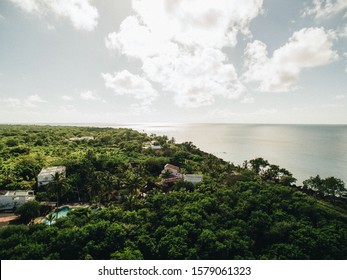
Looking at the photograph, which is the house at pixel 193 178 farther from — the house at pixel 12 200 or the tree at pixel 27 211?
the house at pixel 12 200

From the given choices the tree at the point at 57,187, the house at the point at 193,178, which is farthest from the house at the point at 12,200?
the house at the point at 193,178

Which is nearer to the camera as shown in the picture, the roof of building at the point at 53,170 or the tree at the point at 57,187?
the tree at the point at 57,187

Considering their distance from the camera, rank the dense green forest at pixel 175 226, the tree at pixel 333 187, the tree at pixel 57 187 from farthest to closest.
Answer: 1. the tree at pixel 333 187
2. the tree at pixel 57 187
3. the dense green forest at pixel 175 226

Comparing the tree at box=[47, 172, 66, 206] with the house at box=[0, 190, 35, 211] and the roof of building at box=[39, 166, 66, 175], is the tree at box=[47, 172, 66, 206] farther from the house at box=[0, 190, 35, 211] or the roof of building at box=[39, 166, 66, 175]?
the roof of building at box=[39, 166, 66, 175]

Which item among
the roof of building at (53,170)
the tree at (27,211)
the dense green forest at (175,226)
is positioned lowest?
the tree at (27,211)

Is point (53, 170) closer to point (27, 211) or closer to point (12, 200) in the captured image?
point (12, 200)

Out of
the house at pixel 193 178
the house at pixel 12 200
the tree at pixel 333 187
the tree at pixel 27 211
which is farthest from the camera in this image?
the tree at pixel 333 187

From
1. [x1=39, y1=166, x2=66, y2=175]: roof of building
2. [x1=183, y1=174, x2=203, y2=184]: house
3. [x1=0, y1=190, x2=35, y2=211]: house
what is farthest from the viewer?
[x1=183, y1=174, x2=203, y2=184]: house

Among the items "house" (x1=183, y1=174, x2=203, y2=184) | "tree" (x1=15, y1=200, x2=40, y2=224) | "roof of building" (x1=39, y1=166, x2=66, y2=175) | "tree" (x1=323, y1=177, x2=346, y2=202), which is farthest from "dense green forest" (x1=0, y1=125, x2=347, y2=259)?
"tree" (x1=323, y1=177, x2=346, y2=202)

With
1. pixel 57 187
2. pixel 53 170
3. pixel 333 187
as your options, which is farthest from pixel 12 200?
pixel 333 187

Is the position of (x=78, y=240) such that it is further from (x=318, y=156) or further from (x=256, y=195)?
(x=318, y=156)
